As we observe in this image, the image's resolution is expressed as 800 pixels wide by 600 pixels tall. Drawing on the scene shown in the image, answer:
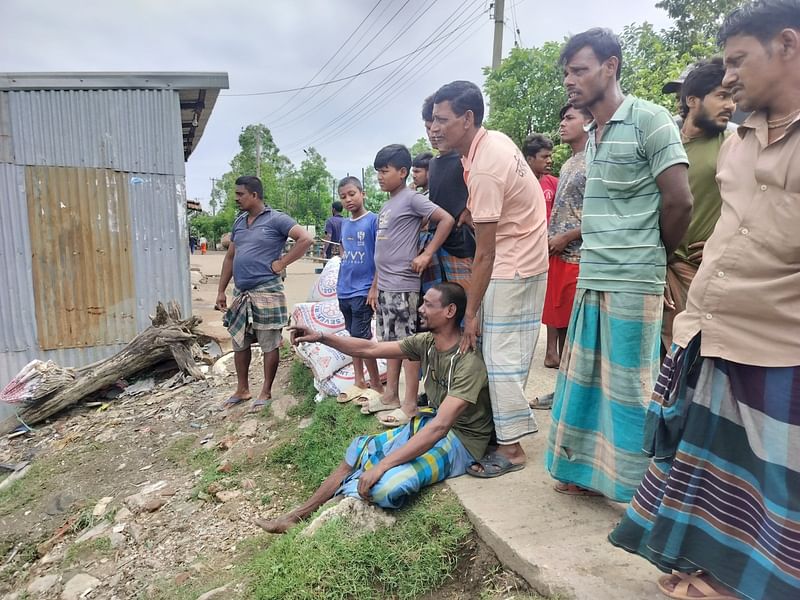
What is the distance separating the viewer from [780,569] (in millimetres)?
1479

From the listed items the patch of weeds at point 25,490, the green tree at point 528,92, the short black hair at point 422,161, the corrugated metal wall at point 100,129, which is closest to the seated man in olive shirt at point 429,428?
Answer: the short black hair at point 422,161

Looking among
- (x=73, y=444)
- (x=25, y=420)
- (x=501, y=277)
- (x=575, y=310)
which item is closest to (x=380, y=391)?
(x=501, y=277)

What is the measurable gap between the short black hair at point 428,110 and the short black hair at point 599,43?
153cm

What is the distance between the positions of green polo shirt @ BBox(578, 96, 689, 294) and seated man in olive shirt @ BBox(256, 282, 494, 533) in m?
0.82

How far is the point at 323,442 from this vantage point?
4090 mm

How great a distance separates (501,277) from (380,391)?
1851 mm

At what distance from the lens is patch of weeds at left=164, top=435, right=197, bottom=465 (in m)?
4.82

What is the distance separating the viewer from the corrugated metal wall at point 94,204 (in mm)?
6543

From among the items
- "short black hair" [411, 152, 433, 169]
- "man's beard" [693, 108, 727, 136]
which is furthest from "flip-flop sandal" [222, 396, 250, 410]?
"man's beard" [693, 108, 727, 136]

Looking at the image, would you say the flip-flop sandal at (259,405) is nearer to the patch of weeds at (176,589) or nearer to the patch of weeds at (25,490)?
the patch of weeds at (25,490)

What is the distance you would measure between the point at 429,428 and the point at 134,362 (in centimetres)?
535

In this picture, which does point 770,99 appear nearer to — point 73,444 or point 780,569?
point 780,569

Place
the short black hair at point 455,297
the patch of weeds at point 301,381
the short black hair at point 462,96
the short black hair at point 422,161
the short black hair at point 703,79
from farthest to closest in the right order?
the patch of weeds at point 301,381 → the short black hair at point 422,161 → the short black hair at point 455,297 → the short black hair at point 462,96 → the short black hair at point 703,79

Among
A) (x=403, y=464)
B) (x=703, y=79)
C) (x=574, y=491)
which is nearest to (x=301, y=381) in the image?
(x=403, y=464)
